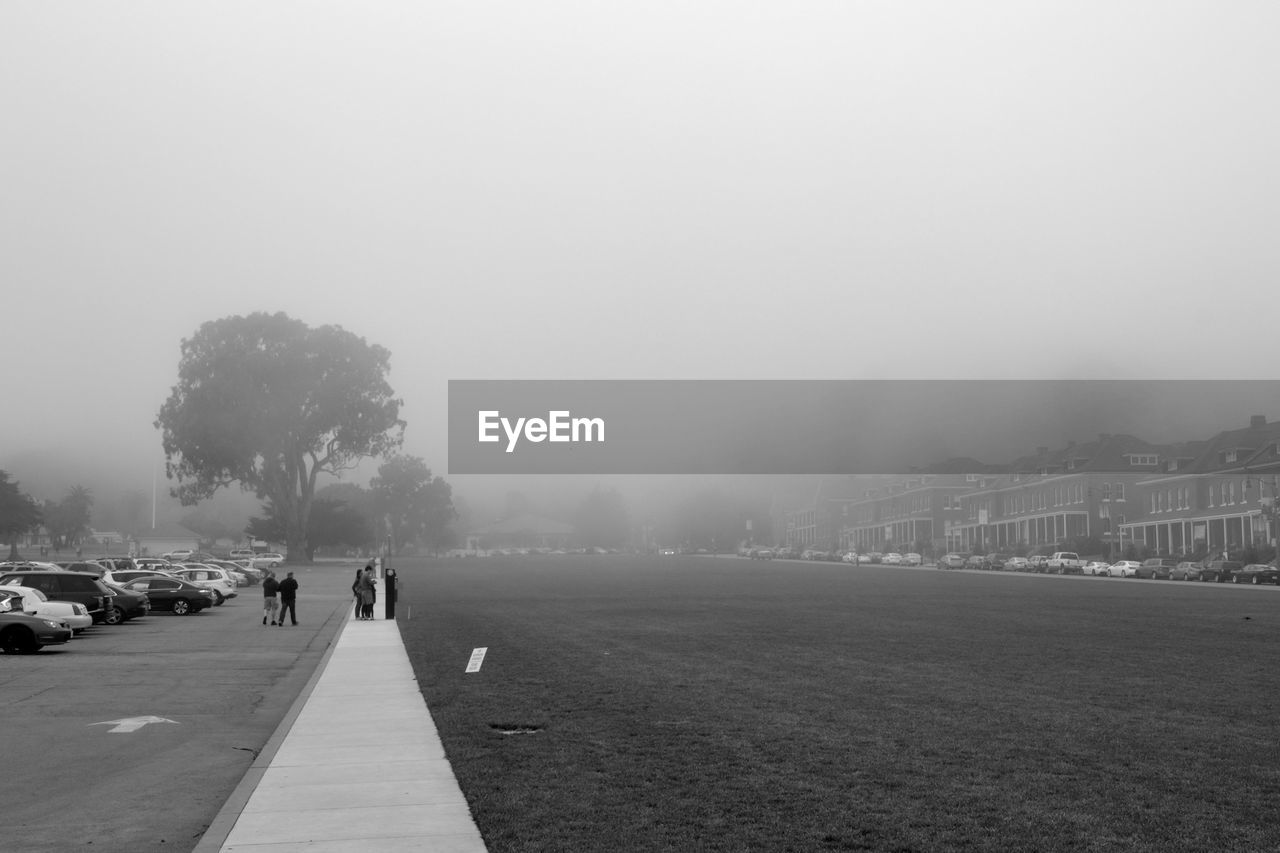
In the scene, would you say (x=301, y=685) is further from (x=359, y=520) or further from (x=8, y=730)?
(x=359, y=520)

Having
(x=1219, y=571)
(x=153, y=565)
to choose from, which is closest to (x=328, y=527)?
(x=153, y=565)

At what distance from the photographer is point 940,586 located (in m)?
62.0

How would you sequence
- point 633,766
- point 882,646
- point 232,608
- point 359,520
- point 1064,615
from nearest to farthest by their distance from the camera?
point 633,766, point 882,646, point 1064,615, point 232,608, point 359,520

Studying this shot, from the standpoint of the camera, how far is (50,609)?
3066 cm

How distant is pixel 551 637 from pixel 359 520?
341 ft

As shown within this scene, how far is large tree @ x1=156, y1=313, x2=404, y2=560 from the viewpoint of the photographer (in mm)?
97688

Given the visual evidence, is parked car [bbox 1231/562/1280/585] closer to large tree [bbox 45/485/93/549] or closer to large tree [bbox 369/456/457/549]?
large tree [bbox 369/456/457/549]

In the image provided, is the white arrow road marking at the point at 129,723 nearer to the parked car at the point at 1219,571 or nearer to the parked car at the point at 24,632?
the parked car at the point at 24,632

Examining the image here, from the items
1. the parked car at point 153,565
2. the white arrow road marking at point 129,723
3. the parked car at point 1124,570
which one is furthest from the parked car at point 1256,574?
the white arrow road marking at point 129,723

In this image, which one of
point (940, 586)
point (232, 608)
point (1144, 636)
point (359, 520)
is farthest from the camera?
point (359, 520)

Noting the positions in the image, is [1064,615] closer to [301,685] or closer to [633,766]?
[301,685]

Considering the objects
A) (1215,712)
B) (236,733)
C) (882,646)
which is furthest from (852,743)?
(882,646)

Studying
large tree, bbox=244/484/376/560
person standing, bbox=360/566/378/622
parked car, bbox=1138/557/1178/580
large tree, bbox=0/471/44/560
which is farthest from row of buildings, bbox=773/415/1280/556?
large tree, bbox=0/471/44/560

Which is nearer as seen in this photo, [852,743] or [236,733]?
[852,743]
